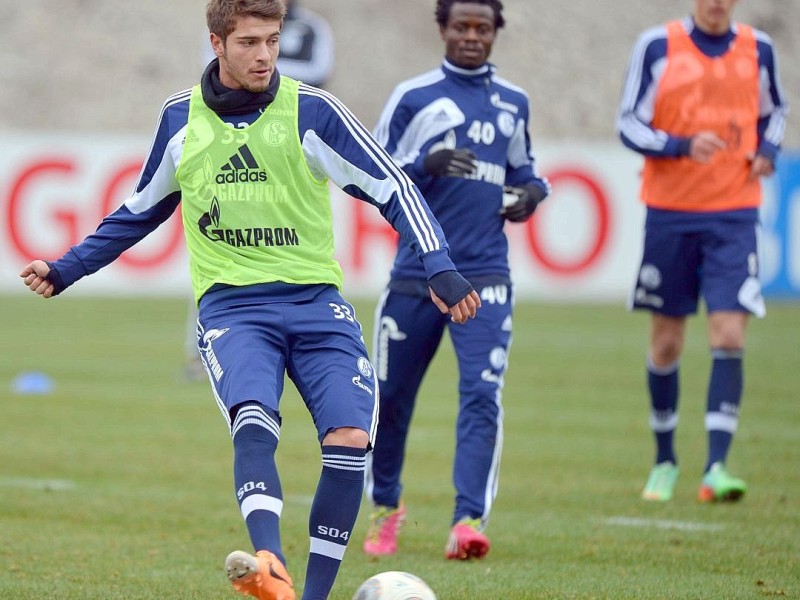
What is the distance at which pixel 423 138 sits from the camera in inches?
285

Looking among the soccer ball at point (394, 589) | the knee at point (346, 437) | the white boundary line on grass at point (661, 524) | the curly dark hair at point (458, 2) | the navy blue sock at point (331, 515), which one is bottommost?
the white boundary line on grass at point (661, 524)

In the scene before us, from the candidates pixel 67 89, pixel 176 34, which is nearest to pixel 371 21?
pixel 176 34

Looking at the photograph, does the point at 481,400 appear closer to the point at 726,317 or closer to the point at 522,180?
the point at 522,180

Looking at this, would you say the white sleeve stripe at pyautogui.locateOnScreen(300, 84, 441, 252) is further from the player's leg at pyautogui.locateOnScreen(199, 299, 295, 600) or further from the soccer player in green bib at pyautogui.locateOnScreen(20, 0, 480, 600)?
the player's leg at pyautogui.locateOnScreen(199, 299, 295, 600)

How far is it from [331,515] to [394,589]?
0.36 meters

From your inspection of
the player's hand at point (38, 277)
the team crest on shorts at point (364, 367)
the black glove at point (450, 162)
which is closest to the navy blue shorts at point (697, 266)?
the black glove at point (450, 162)

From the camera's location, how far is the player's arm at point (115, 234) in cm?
577

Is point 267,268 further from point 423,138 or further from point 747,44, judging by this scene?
point 747,44

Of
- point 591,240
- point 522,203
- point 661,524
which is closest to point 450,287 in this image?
point 522,203

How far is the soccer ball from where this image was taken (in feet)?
16.6

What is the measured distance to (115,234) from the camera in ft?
19.2

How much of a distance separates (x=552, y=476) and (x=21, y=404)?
191 inches

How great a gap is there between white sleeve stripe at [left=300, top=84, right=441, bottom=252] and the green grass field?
1.44m

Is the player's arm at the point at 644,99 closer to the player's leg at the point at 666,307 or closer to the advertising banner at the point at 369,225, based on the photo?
the player's leg at the point at 666,307
